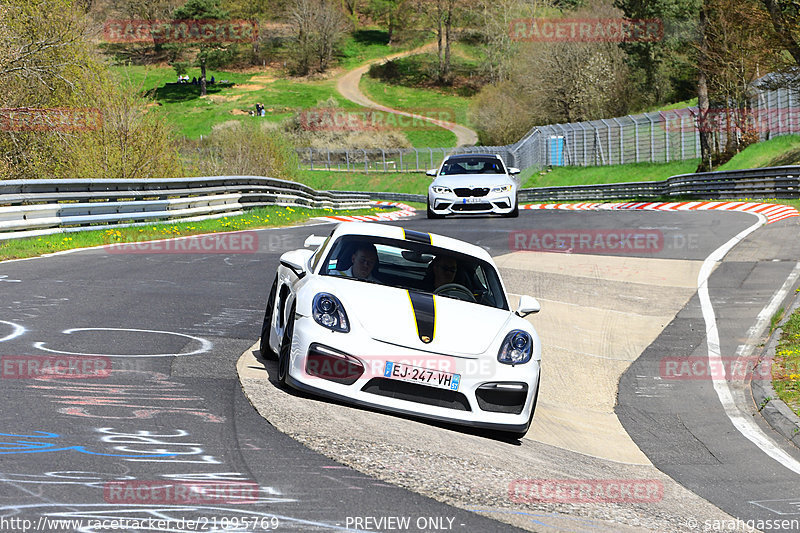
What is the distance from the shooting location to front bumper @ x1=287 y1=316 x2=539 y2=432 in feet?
21.2

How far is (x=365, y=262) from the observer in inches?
301

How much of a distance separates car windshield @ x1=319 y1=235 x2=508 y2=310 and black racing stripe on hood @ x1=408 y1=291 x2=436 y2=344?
340 millimetres

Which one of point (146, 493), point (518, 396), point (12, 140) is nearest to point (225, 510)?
point (146, 493)

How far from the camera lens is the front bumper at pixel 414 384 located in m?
6.47

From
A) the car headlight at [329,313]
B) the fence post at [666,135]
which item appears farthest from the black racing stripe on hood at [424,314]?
the fence post at [666,135]

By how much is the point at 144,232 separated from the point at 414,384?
1497 cm

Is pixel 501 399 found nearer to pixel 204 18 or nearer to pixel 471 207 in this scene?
pixel 471 207

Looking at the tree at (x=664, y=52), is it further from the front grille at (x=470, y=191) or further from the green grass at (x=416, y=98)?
the front grille at (x=470, y=191)

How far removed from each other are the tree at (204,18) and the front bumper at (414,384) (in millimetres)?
106113

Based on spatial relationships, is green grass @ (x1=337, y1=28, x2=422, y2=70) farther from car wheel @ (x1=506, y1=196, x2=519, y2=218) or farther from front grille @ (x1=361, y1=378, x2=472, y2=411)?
front grille @ (x1=361, y1=378, x2=472, y2=411)

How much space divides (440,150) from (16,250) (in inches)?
2142

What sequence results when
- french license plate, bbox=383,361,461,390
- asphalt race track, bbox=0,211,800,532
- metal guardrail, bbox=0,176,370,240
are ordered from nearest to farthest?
asphalt race track, bbox=0,211,800,532, french license plate, bbox=383,361,461,390, metal guardrail, bbox=0,176,370,240

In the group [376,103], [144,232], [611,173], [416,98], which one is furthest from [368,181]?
[144,232]

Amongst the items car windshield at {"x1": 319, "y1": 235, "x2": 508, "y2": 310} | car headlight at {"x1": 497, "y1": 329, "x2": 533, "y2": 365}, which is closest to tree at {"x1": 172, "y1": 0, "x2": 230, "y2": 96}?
car windshield at {"x1": 319, "y1": 235, "x2": 508, "y2": 310}
